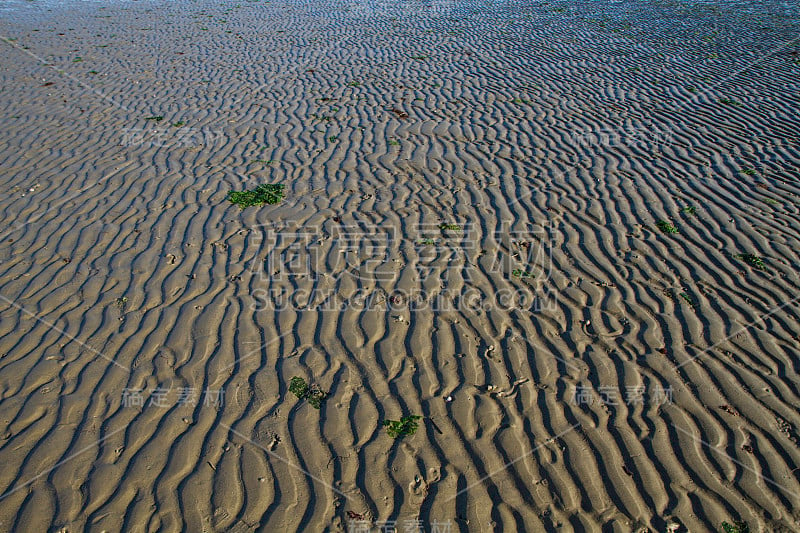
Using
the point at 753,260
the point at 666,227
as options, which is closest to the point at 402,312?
the point at 666,227

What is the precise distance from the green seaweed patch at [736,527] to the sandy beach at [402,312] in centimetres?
10

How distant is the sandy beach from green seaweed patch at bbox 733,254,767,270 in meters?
0.06

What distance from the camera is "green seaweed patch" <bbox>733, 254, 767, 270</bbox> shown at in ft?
18.2

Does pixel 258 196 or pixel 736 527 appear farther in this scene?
pixel 258 196

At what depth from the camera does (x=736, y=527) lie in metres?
3.30

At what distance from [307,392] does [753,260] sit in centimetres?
506

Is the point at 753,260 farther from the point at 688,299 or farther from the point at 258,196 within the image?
the point at 258,196

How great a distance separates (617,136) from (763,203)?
2791mm

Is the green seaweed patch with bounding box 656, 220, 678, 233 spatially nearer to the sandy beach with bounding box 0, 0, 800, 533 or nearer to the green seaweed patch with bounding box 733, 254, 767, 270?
the sandy beach with bounding box 0, 0, 800, 533

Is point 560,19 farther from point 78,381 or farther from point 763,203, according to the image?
point 78,381

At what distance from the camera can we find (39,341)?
4.75 meters

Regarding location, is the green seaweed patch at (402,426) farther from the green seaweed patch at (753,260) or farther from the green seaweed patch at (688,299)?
the green seaweed patch at (753,260)

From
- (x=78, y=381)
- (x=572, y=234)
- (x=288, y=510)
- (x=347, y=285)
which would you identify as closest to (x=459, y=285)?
(x=347, y=285)

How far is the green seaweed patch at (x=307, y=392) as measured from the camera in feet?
13.6
